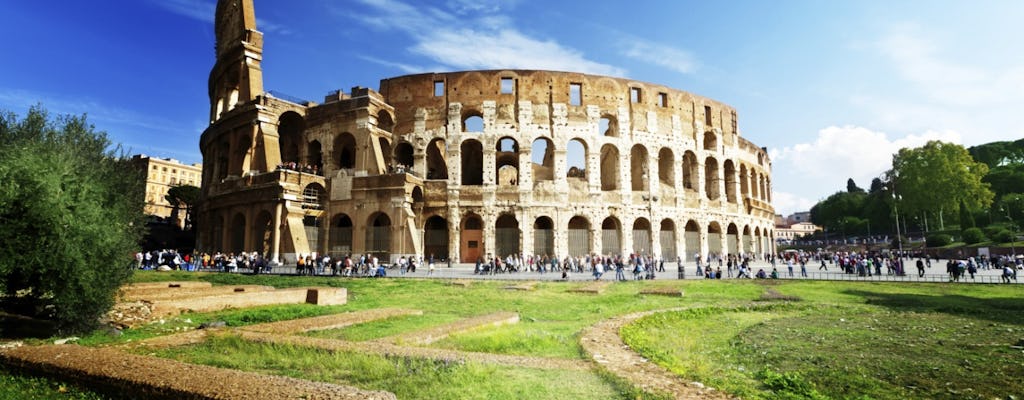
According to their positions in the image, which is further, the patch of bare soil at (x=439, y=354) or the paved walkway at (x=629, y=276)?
the paved walkway at (x=629, y=276)

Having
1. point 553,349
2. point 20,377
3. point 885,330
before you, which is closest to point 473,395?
point 553,349

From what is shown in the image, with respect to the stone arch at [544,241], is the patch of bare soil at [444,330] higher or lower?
lower

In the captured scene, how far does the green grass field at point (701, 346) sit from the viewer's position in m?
4.84

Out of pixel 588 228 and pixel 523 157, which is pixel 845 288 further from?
pixel 523 157

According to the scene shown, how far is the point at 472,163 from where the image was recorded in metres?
36.8

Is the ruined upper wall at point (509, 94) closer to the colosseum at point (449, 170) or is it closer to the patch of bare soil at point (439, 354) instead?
the colosseum at point (449, 170)

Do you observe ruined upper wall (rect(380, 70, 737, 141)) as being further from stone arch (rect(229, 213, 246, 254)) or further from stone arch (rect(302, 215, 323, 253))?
stone arch (rect(229, 213, 246, 254))

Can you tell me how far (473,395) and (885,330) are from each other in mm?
8142

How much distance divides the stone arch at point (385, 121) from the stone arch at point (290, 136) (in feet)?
19.0

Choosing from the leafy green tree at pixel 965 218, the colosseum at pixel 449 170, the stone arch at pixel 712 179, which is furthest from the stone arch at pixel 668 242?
the leafy green tree at pixel 965 218

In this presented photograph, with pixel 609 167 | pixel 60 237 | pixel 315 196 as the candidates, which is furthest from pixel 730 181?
pixel 60 237

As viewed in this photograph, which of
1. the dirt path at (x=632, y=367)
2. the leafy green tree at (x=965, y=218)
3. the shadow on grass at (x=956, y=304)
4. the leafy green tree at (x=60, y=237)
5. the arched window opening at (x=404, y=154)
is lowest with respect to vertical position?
the shadow on grass at (x=956, y=304)

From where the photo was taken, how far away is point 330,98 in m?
32.6

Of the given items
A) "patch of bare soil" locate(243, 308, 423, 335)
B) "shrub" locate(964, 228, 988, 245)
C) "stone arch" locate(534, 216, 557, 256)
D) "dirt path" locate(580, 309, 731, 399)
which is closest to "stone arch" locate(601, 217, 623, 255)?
"stone arch" locate(534, 216, 557, 256)
